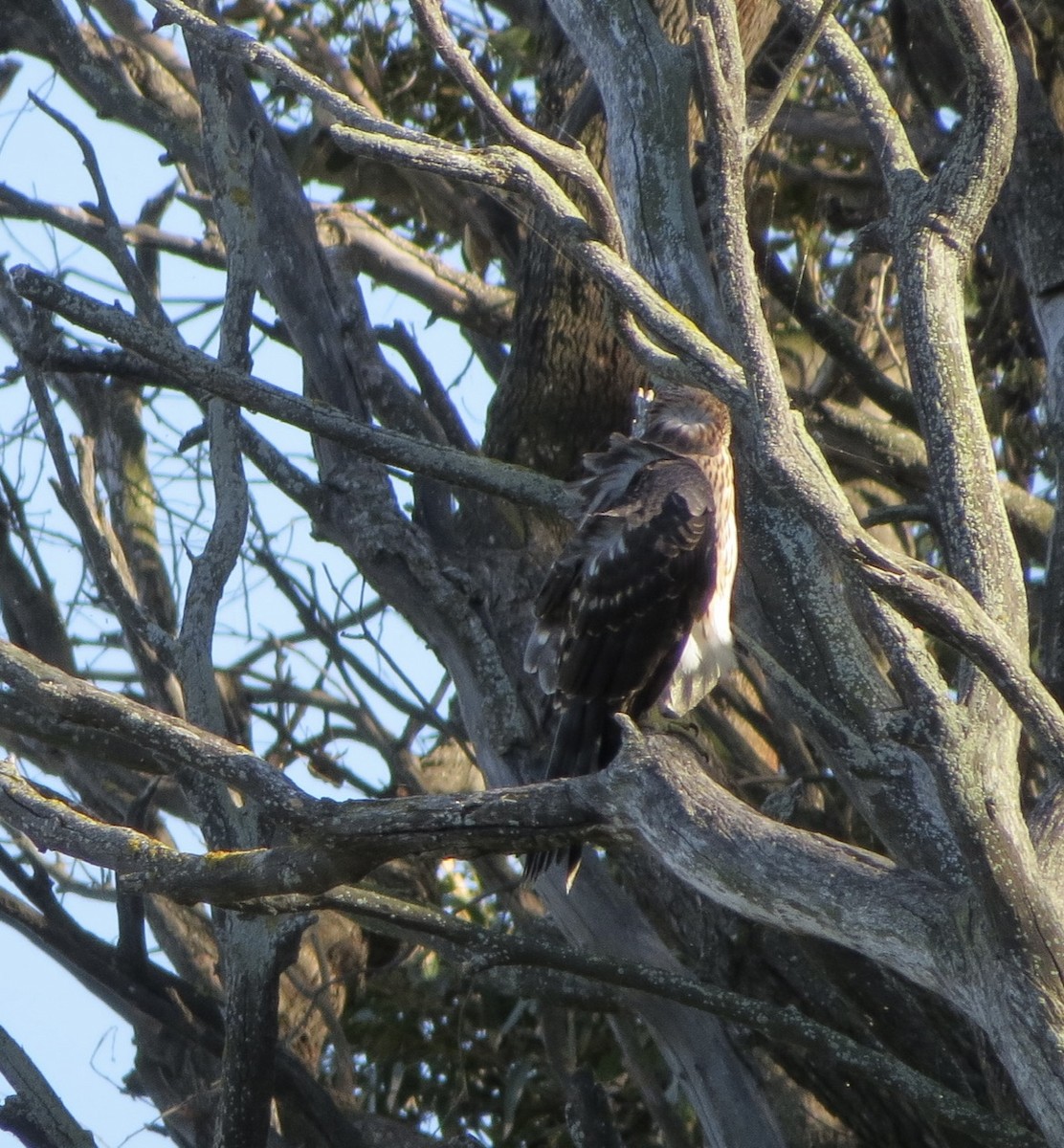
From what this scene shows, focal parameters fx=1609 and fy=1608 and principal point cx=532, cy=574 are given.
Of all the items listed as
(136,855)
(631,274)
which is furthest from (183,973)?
(631,274)

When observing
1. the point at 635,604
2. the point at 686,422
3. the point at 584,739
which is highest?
the point at 686,422

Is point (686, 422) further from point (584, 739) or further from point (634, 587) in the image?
point (584, 739)

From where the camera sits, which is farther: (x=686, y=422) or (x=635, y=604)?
(x=686, y=422)

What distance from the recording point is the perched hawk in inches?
165

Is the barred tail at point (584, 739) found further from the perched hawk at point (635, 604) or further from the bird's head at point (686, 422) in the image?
the bird's head at point (686, 422)

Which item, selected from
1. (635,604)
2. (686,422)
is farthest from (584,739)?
(686,422)

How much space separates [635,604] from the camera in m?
4.23

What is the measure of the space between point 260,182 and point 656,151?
1.43 m

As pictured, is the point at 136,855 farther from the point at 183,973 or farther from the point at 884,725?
the point at 183,973

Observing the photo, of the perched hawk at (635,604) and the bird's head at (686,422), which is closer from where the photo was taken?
the perched hawk at (635,604)

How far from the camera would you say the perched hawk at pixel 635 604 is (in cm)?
418

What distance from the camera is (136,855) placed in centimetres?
306

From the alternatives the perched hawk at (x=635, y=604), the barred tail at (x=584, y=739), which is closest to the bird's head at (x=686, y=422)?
the perched hawk at (x=635, y=604)

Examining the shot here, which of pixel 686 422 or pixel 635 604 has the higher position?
pixel 686 422
